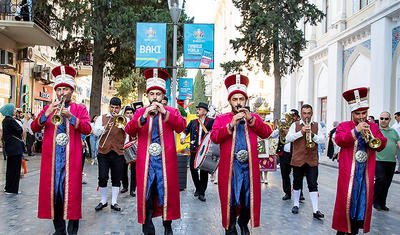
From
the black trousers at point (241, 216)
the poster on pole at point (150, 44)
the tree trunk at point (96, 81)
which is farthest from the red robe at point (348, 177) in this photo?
the tree trunk at point (96, 81)

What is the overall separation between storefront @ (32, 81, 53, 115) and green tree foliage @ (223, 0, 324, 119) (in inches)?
457

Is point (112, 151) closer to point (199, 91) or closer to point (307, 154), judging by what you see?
point (307, 154)

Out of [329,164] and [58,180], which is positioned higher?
[58,180]

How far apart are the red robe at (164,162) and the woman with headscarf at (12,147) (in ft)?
15.9

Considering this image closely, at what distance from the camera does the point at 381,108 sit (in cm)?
1912

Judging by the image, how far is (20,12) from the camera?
16.7 meters

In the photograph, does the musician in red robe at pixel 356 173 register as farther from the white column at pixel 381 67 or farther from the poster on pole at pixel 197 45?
the white column at pixel 381 67

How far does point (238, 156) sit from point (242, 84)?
3.08 feet

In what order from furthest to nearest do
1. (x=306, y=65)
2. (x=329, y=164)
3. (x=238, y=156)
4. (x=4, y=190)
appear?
(x=306, y=65) < (x=329, y=164) < (x=4, y=190) < (x=238, y=156)

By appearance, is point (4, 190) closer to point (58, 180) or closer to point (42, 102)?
point (58, 180)

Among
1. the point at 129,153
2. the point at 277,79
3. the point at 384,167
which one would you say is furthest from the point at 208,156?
the point at 277,79

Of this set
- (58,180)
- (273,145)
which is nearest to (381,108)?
(273,145)

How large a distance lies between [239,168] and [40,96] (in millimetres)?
21228

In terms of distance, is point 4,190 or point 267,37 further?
point 267,37
